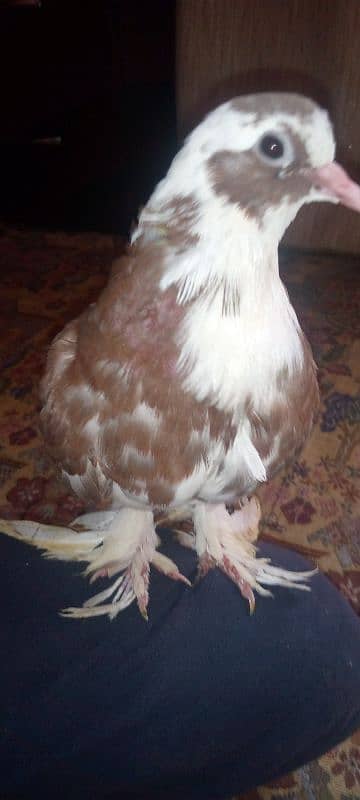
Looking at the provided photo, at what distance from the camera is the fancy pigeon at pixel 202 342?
1.56 ft

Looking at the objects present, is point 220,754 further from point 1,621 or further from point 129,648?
point 1,621

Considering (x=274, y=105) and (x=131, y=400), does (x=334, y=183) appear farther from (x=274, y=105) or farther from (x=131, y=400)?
(x=131, y=400)

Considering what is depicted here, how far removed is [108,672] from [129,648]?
0.10ft

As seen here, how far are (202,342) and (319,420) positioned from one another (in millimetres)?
944

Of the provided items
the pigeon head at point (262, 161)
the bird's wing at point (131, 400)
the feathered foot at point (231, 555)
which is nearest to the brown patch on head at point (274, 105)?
the pigeon head at point (262, 161)

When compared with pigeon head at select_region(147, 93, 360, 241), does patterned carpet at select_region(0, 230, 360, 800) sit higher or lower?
lower

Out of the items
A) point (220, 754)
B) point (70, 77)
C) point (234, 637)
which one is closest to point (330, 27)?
point (70, 77)

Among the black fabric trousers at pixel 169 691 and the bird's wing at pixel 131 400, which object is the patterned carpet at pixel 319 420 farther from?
the bird's wing at pixel 131 400

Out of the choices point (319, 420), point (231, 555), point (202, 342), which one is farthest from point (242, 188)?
point (319, 420)

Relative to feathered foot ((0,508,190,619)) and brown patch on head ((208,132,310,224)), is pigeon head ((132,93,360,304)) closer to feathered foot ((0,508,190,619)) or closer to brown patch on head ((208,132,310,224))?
brown patch on head ((208,132,310,224))

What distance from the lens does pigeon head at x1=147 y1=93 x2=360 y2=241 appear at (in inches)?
18.2

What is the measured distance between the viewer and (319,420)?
142cm

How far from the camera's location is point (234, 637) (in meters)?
0.65

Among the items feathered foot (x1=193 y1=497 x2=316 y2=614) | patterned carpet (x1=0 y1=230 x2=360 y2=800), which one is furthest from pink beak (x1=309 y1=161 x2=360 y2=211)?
patterned carpet (x1=0 y1=230 x2=360 y2=800)
